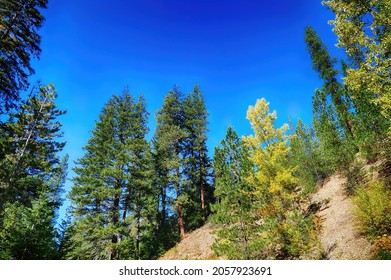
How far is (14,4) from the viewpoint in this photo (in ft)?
37.0

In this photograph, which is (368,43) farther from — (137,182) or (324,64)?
(324,64)

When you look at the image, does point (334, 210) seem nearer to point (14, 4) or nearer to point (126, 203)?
point (126, 203)

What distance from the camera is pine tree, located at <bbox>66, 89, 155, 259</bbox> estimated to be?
17.2 meters

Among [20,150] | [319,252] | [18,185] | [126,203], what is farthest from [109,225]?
[319,252]

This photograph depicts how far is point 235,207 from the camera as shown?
39.1ft

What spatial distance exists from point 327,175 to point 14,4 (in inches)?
1137

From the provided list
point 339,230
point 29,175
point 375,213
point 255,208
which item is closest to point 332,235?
point 339,230

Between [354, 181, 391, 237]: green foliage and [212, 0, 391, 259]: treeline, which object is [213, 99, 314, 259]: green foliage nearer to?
[212, 0, 391, 259]: treeline

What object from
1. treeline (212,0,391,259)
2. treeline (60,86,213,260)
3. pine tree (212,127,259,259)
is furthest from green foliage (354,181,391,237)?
treeline (60,86,213,260)

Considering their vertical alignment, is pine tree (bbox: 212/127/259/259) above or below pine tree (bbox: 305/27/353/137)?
below

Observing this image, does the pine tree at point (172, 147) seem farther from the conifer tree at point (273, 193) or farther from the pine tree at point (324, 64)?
the pine tree at point (324, 64)

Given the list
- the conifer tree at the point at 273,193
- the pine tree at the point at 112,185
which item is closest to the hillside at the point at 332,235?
the conifer tree at the point at 273,193
